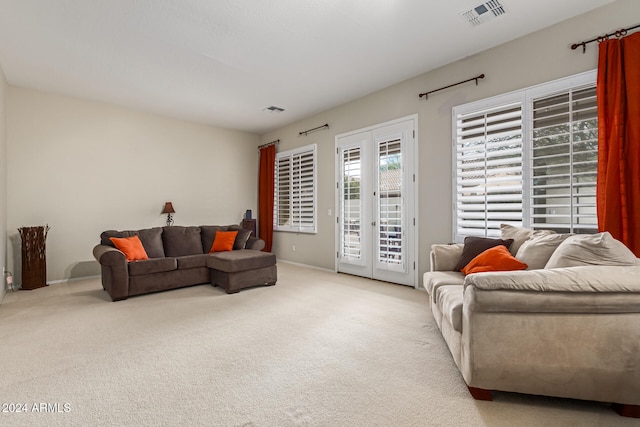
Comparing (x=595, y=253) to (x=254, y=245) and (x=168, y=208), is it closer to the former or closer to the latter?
(x=254, y=245)

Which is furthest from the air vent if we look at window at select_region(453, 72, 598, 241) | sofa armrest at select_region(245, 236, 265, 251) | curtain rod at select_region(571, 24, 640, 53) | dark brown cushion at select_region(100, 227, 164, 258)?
curtain rod at select_region(571, 24, 640, 53)

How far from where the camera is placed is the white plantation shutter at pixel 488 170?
138 inches

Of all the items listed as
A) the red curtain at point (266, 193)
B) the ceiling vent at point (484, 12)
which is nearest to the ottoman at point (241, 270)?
the red curtain at point (266, 193)

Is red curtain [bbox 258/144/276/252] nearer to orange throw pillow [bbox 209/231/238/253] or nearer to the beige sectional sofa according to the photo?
orange throw pillow [bbox 209/231/238/253]

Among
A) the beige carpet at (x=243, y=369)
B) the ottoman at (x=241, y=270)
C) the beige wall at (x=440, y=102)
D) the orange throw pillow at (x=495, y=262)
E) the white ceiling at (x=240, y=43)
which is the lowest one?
the beige carpet at (x=243, y=369)

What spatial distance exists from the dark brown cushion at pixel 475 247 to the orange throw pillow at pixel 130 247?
402 centimetres

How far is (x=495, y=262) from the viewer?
258 cm

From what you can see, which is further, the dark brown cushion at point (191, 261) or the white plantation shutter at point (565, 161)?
the dark brown cushion at point (191, 261)

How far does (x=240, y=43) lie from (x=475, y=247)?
10.8 feet

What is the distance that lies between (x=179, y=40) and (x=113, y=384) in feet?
10.8

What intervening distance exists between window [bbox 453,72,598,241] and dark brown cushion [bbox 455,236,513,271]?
698 millimetres

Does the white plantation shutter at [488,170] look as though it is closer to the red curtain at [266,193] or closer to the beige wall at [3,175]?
the red curtain at [266,193]

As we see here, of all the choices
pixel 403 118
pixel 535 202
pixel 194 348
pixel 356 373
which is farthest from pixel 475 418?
pixel 403 118

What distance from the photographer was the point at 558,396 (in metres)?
1.73
